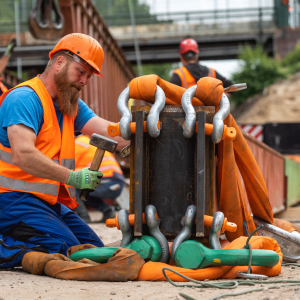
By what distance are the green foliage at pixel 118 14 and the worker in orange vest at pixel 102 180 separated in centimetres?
2102

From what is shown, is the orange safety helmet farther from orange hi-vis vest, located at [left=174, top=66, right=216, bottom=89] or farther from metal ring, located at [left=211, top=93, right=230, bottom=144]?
orange hi-vis vest, located at [left=174, top=66, right=216, bottom=89]

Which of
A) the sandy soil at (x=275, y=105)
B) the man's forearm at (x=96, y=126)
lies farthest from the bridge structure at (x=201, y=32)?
the man's forearm at (x=96, y=126)

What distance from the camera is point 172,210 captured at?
269 centimetres

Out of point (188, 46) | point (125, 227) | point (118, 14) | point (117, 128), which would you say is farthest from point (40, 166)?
point (118, 14)

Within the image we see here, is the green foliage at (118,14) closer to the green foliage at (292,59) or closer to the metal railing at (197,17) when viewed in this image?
the metal railing at (197,17)

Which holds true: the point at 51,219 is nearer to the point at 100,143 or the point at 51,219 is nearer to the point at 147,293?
the point at 100,143

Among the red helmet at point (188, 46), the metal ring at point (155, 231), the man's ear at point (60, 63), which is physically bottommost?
the metal ring at point (155, 231)

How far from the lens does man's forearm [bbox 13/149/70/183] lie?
9.02 ft

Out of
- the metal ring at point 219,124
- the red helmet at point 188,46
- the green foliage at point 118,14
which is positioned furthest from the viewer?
the green foliage at point 118,14

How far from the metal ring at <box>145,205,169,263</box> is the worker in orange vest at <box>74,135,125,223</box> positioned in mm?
2986

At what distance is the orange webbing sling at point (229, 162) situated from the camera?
2775mm

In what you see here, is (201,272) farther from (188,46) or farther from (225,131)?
(188,46)

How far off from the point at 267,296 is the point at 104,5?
2604 centimetres

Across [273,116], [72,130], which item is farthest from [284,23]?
[72,130]
